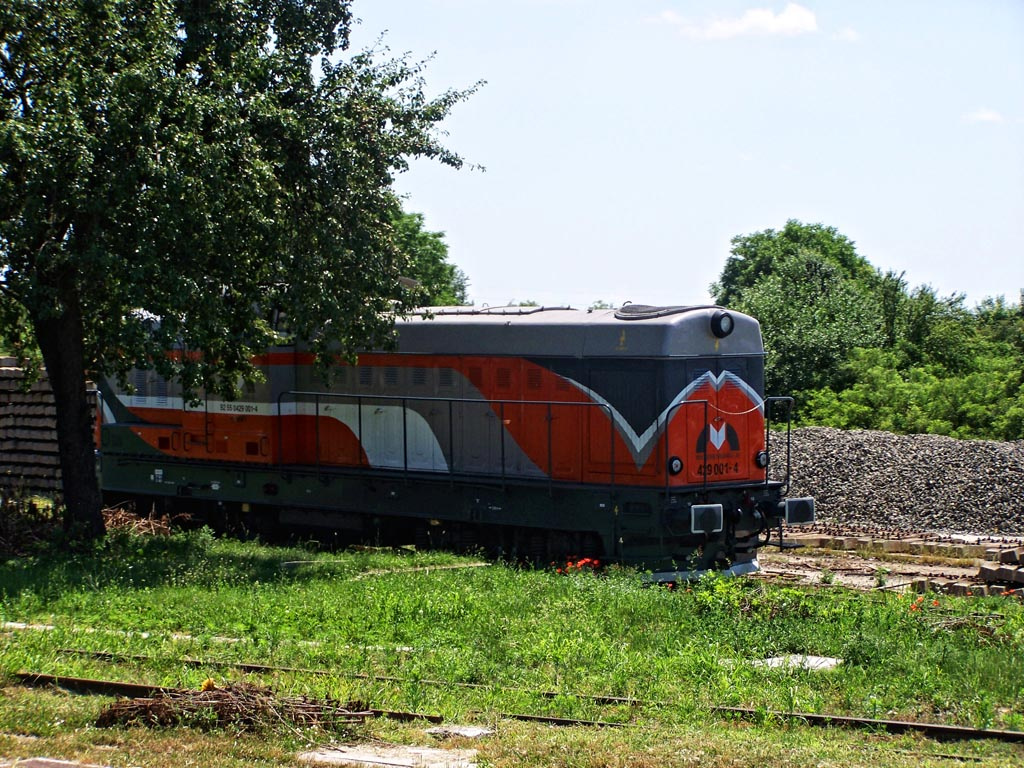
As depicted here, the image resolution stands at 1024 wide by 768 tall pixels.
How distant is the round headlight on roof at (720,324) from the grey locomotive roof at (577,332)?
0.16 ft

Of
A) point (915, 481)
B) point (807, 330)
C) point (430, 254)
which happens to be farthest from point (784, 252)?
point (915, 481)

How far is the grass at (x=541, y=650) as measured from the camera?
24.6ft

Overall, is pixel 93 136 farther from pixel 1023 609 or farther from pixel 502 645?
pixel 1023 609

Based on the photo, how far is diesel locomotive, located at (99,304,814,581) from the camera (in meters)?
13.9

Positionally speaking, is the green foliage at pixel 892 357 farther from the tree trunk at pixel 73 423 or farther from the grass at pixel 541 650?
the tree trunk at pixel 73 423

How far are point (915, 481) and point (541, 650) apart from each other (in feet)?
45.9

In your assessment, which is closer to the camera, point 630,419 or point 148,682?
point 148,682

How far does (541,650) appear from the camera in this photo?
31.3ft

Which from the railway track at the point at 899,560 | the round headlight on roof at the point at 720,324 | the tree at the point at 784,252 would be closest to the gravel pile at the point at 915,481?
the railway track at the point at 899,560

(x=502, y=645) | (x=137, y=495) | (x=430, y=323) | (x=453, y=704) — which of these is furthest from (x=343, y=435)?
(x=453, y=704)

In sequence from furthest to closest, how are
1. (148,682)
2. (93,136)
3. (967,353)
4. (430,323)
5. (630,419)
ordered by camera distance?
1. (967,353)
2. (430,323)
3. (630,419)
4. (93,136)
5. (148,682)

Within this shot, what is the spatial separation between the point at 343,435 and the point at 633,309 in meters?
5.02

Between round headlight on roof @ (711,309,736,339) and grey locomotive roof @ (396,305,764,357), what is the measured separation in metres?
0.05

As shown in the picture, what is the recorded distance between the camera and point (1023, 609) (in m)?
11.6
